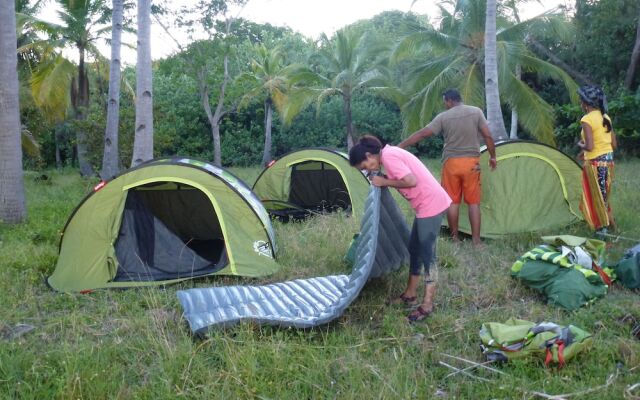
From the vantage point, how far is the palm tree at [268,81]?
19844 mm

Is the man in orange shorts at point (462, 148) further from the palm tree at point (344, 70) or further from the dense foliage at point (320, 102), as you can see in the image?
the palm tree at point (344, 70)

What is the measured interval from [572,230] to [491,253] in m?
1.33

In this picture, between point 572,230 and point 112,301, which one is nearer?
point 112,301

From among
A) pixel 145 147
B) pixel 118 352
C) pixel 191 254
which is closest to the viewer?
pixel 118 352

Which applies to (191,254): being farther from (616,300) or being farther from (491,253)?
(616,300)

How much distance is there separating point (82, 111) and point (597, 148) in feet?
45.7

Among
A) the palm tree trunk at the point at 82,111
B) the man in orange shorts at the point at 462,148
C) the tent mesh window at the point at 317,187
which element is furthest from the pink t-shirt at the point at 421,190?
the palm tree trunk at the point at 82,111

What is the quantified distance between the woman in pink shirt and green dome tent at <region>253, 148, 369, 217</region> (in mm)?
4117

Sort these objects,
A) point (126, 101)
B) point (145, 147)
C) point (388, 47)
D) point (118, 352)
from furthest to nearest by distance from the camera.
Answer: point (126, 101)
point (388, 47)
point (145, 147)
point (118, 352)

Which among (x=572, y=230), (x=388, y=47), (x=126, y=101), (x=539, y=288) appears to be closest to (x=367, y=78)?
(x=388, y=47)

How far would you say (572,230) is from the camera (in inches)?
262

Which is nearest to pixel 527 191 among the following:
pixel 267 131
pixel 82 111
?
pixel 82 111

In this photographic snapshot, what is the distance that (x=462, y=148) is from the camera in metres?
6.07

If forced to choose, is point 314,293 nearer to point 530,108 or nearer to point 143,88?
point 143,88
